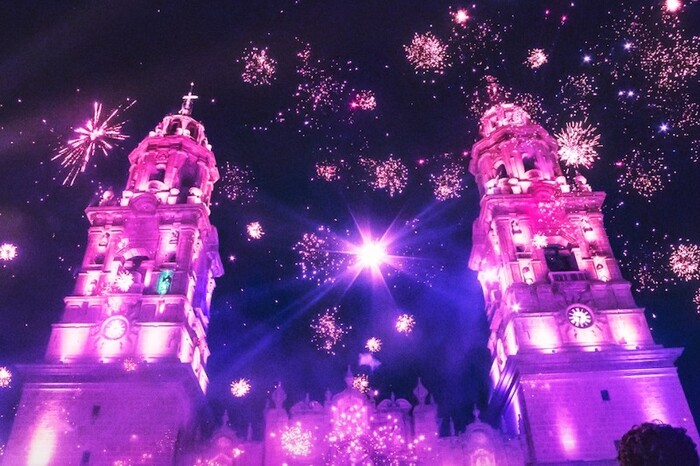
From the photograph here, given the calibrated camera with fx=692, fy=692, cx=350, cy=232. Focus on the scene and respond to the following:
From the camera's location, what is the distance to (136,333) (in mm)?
42156

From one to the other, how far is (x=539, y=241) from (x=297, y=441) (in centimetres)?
2041

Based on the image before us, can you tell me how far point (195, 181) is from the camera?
174ft

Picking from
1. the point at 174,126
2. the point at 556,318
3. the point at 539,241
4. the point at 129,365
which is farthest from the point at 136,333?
the point at 539,241

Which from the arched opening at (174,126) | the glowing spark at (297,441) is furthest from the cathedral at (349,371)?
the arched opening at (174,126)

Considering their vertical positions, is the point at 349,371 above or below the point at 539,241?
below

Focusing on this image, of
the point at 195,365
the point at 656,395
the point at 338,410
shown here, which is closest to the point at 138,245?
the point at 195,365

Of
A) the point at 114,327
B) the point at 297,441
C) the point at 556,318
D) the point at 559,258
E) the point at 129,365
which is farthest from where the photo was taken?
the point at 559,258

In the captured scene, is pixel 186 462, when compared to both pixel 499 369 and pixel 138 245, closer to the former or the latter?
pixel 138 245

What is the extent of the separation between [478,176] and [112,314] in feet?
96.6

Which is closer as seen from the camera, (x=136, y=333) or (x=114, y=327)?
(x=136, y=333)

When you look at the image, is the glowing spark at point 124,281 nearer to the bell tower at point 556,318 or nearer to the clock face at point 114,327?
the clock face at point 114,327

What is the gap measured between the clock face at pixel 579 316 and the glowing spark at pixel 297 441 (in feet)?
55.5

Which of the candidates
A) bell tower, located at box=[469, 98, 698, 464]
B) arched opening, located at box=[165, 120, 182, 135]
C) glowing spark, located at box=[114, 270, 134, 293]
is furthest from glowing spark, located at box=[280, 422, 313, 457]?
arched opening, located at box=[165, 120, 182, 135]

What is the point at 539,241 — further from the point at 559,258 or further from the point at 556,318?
the point at 556,318
